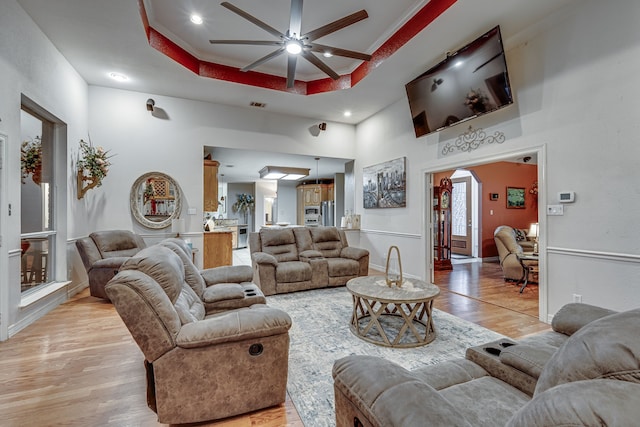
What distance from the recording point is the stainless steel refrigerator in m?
9.05

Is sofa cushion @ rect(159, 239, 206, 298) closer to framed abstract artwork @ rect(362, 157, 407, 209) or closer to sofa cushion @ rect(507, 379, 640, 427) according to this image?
sofa cushion @ rect(507, 379, 640, 427)

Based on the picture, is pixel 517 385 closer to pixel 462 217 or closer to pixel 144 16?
pixel 144 16

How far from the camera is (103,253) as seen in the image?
158 inches

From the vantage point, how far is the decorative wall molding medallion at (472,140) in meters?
3.69

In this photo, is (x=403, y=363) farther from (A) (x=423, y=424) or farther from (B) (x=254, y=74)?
(B) (x=254, y=74)

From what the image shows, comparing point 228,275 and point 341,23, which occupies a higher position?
point 341,23

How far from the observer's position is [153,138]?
16.3 feet

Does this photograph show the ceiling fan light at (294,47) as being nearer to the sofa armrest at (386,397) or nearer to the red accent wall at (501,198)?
the sofa armrest at (386,397)

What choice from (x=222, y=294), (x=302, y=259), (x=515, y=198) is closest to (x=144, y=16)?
(x=222, y=294)

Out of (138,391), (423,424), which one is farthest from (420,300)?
(138,391)

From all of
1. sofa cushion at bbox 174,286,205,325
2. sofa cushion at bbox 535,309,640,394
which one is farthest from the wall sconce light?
sofa cushion at bbox 535,309,640,394

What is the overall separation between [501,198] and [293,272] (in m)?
6.53

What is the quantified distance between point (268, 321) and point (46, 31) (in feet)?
14.2

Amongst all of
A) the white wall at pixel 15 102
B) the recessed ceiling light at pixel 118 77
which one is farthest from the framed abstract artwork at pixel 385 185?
the white wall at pixel 15 102
